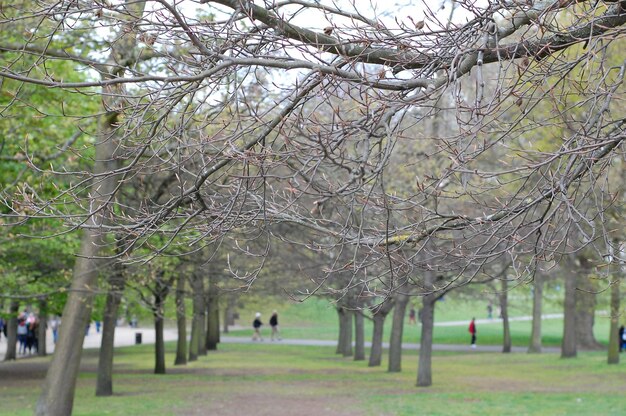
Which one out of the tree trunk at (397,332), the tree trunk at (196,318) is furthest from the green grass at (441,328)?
the tree trunk at (397,332)

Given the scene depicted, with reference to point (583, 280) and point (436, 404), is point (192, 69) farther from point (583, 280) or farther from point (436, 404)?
point (583, 280)

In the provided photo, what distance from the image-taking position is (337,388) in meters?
21.7

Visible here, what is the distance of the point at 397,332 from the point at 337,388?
4354 mm

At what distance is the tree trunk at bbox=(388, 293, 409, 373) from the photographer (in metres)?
24.8

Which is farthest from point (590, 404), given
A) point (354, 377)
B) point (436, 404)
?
point (354, 377)

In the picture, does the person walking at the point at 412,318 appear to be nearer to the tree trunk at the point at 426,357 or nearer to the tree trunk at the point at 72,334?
the tree trunk at the point at 426,357

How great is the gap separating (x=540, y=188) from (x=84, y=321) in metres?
10.4

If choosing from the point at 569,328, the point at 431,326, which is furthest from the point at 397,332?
the point at 569,328

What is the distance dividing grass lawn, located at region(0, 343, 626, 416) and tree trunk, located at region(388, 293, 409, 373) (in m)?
0.48

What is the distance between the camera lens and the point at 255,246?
1766cm

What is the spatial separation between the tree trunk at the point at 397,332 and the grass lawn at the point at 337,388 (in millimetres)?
484

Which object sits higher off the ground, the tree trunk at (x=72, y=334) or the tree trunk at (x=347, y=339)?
the tree trunk at (x=72, y=334)

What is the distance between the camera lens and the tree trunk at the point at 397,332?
24.8m

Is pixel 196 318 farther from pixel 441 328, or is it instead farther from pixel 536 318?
pixel 441 328
